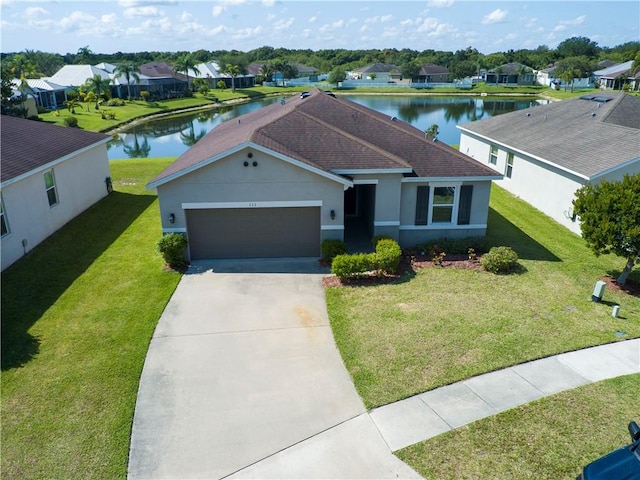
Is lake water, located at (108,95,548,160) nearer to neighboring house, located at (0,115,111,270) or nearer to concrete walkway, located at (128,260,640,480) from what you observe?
neighboring house, located at (0,115,111,270)

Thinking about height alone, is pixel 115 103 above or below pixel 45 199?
above

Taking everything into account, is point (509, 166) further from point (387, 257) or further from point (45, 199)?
point (45, 199)

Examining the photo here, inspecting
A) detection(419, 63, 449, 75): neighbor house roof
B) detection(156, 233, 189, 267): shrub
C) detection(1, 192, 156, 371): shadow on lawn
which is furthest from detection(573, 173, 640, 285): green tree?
detection(419, 63, 449, 75): neighbor house roof

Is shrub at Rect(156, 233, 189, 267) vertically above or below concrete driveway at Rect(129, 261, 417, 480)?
above

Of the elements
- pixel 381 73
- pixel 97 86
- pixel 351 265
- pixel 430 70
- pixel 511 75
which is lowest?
pixel 351 265

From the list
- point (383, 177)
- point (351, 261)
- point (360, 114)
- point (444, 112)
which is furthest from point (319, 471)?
point (444, 112)

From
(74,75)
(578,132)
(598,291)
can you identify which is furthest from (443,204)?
(74,75)

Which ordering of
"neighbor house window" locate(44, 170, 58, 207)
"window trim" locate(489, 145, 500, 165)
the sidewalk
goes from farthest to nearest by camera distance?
"window trim" locate(489, 145, 500, 165), "neighbor house window" locate(44, 170, 58, 207), the sidewalk
